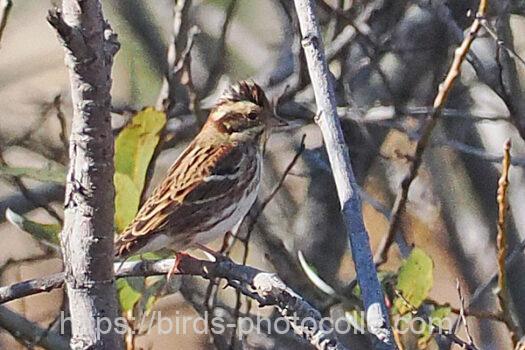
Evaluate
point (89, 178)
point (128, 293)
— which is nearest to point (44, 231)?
point (128, 293)

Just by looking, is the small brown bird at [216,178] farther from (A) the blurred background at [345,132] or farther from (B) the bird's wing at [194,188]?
(A) the blurred background at [345,132]

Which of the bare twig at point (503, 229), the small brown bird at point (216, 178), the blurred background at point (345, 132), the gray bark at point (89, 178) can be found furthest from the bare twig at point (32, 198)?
the gray bark at point (89, 178)

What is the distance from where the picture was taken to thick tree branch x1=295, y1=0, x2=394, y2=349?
2.10 metres

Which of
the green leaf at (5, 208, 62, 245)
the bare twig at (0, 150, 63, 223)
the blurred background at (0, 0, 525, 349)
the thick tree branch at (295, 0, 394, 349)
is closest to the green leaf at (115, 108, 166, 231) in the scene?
the green leaf at (5, 208, 62, 245)

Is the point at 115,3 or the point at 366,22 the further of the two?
the point at 115,3

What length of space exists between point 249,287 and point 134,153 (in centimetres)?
63

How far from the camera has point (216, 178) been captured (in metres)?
4.02

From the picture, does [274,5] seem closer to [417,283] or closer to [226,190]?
[226,190]

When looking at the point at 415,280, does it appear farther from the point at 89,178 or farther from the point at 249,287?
the point at 89,178

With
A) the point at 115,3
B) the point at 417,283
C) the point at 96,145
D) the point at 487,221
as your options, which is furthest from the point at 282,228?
the point at 96,145

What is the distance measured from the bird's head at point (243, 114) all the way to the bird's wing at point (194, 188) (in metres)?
0.06

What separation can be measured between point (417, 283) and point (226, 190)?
3.67ft

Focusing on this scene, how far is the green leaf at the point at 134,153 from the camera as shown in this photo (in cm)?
308

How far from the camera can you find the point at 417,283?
3016mm
